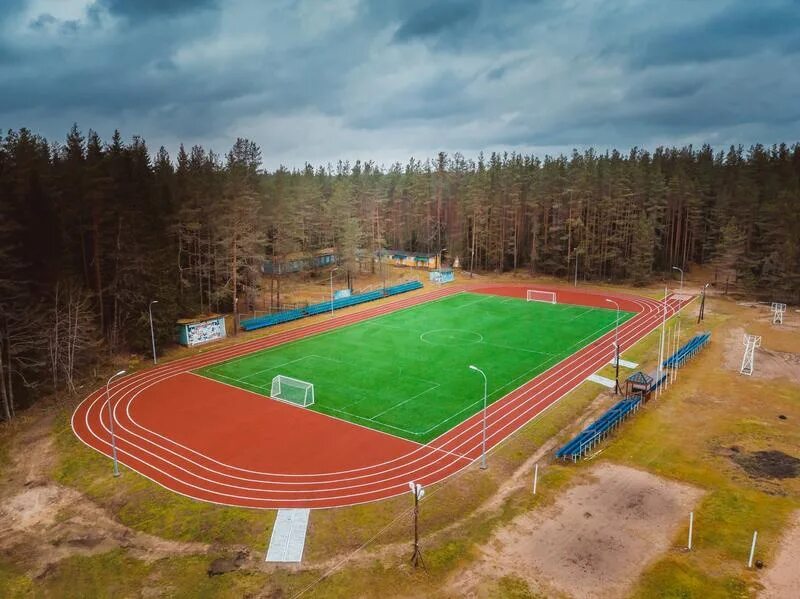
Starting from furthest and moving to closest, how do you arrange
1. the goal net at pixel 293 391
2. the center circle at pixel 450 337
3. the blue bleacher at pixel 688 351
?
the center circle at pixel 450 337 < the blue bleacher at pixel 688 351 < the goal net at pixel 293 391

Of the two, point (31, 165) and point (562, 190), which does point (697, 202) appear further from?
point (31, 165)

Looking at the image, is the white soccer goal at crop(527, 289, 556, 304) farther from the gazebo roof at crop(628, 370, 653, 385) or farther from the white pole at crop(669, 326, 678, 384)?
the gazebo roof at crop(628, 370, 653, 385)

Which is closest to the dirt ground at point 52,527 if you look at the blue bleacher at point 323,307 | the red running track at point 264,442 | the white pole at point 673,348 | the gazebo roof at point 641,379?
the red running track at point 264,442

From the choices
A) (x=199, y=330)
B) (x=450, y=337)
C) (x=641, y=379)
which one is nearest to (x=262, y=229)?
(x=199, y=330)

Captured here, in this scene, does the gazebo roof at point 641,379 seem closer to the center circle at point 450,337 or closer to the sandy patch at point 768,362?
the sandy patch at point 768,362

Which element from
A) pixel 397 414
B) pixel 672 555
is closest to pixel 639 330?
pixel 397 414

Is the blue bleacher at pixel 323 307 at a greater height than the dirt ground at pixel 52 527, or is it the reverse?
the blue bleacher at pixel 323 307

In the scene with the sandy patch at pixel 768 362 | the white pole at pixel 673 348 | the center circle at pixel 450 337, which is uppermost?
the center circle at pixel 450 337
